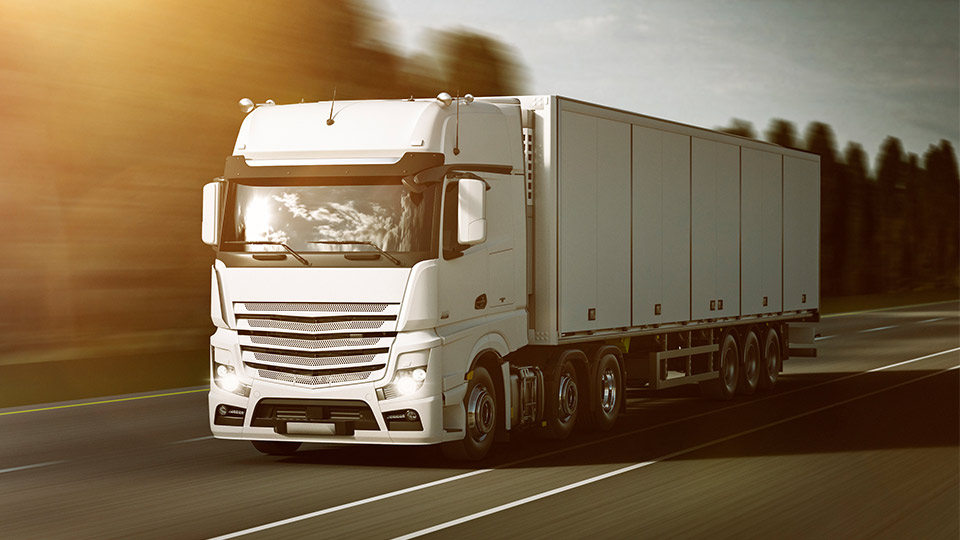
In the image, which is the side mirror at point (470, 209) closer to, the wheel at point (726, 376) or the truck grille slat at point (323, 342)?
the truck grille slat at point (323, 342)

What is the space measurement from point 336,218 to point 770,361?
10657 mm

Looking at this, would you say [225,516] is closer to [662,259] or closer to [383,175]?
[383,175]

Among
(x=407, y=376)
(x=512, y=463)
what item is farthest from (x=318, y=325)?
(x=512, y=463)

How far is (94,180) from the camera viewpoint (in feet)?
69.3

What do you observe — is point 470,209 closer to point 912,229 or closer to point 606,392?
point 606,392

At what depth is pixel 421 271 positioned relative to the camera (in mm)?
11336

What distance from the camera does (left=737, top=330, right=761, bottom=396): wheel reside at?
63.7ft

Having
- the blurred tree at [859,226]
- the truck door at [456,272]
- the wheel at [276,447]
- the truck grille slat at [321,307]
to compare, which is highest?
the blurred tree at [859,226]

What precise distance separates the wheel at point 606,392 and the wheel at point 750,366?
4.52m

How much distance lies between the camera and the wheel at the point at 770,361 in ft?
66.2

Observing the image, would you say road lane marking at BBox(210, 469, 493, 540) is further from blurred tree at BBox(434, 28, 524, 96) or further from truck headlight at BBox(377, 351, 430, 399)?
blurred tree at BBox(434, 28, 524, 96)

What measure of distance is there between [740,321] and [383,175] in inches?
348

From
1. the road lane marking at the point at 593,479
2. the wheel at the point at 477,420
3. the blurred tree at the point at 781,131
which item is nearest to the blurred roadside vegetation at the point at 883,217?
the blurred tree at the point at 781,131

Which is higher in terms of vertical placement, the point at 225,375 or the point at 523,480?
the point at 225,375
